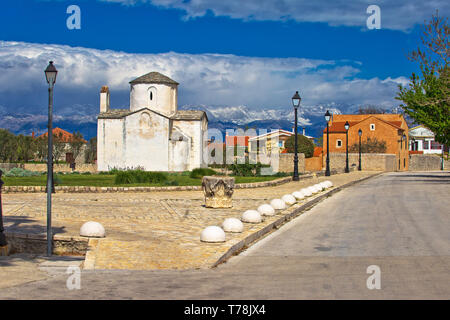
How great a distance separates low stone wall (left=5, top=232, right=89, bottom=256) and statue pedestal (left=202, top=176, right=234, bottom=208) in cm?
612

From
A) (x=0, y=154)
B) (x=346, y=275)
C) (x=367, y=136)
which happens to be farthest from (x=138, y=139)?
(x=346, y=275)

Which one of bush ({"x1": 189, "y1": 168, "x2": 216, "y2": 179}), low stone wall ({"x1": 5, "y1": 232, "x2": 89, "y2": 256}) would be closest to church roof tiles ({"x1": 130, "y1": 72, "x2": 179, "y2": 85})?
bush ({"x1": 189, "y1": 168, "x2": 216, "y2": 179})

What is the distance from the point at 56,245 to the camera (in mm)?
10250

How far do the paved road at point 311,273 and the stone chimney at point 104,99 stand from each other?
4864 centimetres

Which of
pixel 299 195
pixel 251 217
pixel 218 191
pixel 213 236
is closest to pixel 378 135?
pixel 299 195

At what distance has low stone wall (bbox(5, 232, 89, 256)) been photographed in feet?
33.3

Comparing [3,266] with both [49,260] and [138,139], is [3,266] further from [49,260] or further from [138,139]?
[138,139]

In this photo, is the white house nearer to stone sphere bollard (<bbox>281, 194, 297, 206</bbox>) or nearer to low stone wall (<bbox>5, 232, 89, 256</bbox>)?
Answer: stone sphere bollard (<bbox>281, 194, 297, 206</bbox>)

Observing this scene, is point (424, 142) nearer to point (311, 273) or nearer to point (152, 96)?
point (152, 96)

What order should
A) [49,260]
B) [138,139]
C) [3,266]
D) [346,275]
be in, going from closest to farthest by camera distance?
[346,275], [3,266], [49,260], [138,139]

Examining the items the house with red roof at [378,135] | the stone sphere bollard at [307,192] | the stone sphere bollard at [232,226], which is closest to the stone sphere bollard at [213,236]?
the stone sphere bollard at [232,226]

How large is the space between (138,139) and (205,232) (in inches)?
1777

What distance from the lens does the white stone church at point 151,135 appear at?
5409 centimetres

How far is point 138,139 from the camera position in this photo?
2141 inches
